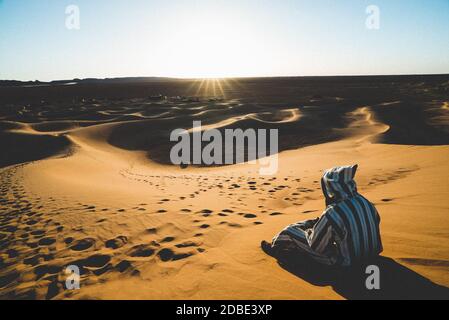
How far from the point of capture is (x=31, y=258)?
4539 mm

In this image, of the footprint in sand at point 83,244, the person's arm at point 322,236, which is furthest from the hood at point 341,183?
the footprint in sand at point 83,244

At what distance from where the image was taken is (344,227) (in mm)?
3271

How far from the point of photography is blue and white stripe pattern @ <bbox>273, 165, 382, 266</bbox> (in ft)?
10.8

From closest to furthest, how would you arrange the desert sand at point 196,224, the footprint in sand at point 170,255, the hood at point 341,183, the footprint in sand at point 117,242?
the hood at point 341,183, the desert sand at point 196,224, the footprint in sand at point 170,255, the footprint in sand at point 117,242

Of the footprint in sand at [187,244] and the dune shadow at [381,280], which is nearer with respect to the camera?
the dune shadow at [381,280]

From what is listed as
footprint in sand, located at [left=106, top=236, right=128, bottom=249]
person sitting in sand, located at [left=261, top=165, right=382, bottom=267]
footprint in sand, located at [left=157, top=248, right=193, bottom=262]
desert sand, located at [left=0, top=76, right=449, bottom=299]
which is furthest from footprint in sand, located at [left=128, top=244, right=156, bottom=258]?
person sitting in sand, located at [left=261, top=165, right=382, bottom=267]

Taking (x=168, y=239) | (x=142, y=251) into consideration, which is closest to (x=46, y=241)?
(x=142, y=251)

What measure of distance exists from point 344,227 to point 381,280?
0.72 metres

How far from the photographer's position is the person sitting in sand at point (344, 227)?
129 inches

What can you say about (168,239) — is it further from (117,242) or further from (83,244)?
(83,244)

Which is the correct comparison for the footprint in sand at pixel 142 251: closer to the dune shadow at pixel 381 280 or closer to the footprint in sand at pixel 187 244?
the footprint in sand at pixel 187 244

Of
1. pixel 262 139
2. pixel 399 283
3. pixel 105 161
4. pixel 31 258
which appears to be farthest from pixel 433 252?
pixel 262 139
